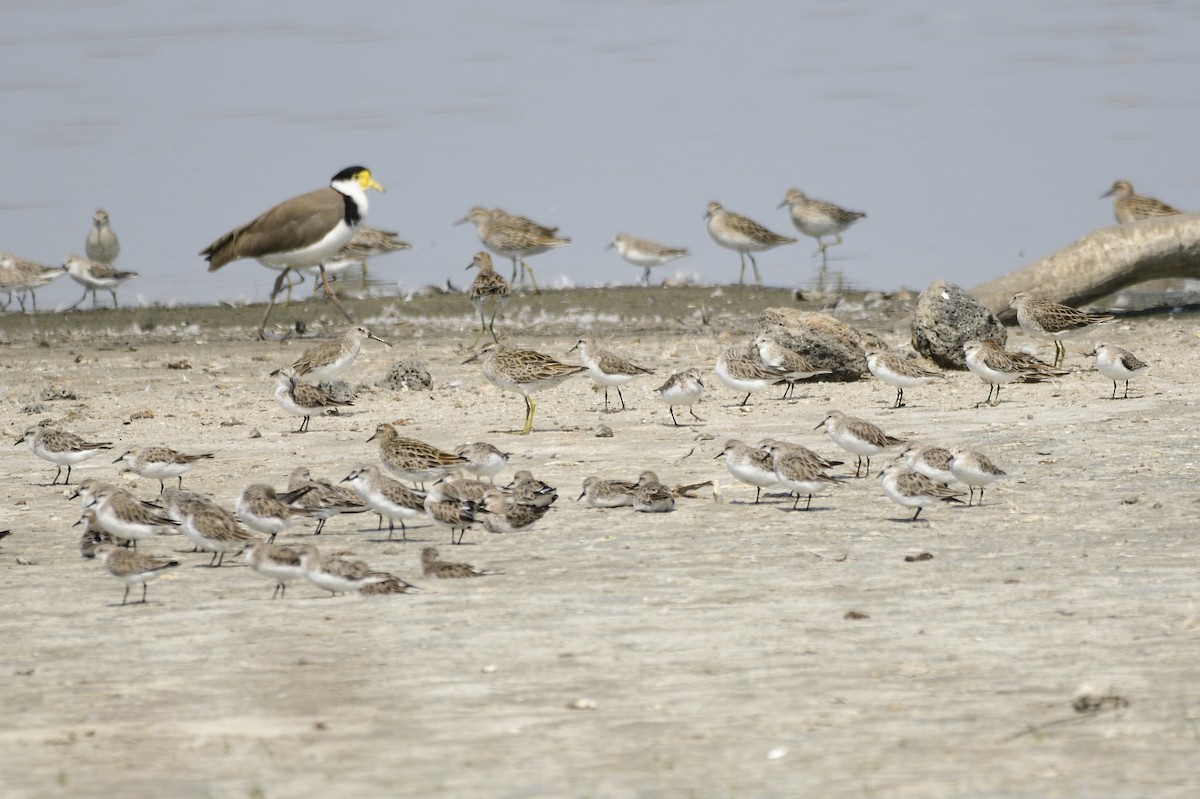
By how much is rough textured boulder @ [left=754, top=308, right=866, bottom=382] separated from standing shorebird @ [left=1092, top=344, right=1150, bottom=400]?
105 inches

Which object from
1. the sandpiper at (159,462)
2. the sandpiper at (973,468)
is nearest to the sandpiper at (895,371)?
the sandpiper at (973,468)

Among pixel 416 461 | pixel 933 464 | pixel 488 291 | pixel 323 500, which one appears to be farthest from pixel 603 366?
pixel 488 291

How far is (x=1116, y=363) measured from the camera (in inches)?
602

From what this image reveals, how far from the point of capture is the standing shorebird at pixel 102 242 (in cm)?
2714

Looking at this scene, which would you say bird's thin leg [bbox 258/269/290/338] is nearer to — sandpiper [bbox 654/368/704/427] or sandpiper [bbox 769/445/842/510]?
sandpiper [bbox 654/368/704/427]

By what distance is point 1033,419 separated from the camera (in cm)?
1475

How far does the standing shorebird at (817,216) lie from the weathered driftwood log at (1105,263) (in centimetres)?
709

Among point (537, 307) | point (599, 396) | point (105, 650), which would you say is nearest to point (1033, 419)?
point (599, 396)

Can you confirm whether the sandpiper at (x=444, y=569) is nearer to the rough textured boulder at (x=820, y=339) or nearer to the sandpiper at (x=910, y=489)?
the sandpiper at (x=910, y=489)

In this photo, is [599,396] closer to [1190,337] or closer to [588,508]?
[588,508]

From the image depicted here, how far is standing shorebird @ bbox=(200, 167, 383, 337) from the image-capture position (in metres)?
22.9

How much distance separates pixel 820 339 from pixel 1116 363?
3051mm

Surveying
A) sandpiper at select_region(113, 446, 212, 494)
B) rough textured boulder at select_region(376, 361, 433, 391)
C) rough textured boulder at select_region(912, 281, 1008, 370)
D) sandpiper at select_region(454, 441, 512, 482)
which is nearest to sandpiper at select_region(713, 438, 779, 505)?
sandpiper at select_region(454, 441, 512, 482)

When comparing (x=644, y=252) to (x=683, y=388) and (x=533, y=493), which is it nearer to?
(x=683, y=388)
